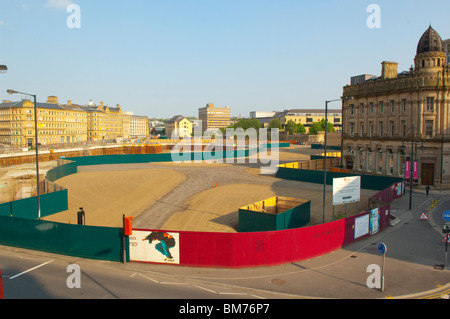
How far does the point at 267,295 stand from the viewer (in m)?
15.1

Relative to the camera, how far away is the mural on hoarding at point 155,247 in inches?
730

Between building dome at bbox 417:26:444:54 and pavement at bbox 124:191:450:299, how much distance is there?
105ft

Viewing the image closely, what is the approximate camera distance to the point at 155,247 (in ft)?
61.8

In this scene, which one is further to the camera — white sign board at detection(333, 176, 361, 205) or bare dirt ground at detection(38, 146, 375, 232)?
bare dirt ground at detection(38, 146, 375, 232)

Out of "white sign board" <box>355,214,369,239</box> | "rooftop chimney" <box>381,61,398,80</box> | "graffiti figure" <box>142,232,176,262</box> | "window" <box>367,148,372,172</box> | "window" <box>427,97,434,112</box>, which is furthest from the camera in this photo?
"rooftop chimney" <box>381,61,398,80</box>

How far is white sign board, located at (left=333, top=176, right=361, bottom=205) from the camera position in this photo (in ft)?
81.1

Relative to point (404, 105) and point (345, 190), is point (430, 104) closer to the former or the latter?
point (404, 105)

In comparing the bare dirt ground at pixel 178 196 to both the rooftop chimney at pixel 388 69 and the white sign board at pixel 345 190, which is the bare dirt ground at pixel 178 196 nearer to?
the white sign board at pixel 345 190

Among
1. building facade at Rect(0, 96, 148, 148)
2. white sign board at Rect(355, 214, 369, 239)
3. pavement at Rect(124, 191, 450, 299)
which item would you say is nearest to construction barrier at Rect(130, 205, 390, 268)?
pavement at Rect(124, 191, 450, 299)

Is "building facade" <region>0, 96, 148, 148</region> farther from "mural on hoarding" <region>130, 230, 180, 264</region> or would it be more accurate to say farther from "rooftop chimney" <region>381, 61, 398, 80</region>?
"mural on hoarding" <region>130, 230, 180, 264</region>

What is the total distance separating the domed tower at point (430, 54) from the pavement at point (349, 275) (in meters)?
30.0

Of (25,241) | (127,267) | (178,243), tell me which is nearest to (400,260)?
(178,243)

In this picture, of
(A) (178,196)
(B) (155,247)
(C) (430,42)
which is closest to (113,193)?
(A) (178,196)

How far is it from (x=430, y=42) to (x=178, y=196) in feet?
126
